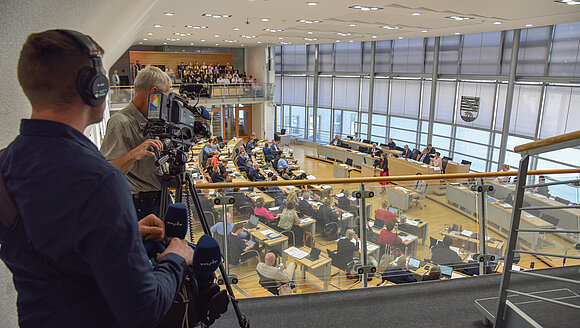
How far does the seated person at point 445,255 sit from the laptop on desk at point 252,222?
1.93 m

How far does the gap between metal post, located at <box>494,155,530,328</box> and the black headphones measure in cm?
241

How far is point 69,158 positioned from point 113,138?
1.50 metres

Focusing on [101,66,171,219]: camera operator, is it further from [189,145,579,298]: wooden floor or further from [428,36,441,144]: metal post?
[428,36,441,144]: metal post

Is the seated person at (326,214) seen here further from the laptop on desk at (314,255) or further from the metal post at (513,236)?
the metal post at (513,236)

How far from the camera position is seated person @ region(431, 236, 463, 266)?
400cm

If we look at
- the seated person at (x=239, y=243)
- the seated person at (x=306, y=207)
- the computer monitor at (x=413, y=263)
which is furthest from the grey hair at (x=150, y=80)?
the computer monitor at (x=413, y=263)

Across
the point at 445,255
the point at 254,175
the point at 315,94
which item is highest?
the point at 315,94

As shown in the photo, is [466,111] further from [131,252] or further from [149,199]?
[131,252]

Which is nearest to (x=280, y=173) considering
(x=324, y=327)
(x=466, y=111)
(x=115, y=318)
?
(x=466, y=111)

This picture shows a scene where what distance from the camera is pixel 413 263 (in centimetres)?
400

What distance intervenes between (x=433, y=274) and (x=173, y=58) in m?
23.8

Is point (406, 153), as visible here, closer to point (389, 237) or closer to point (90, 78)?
point (389, 237)

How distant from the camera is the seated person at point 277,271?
3.49 m

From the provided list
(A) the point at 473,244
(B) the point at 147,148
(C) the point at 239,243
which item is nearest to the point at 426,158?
(A) the point at 473,244
